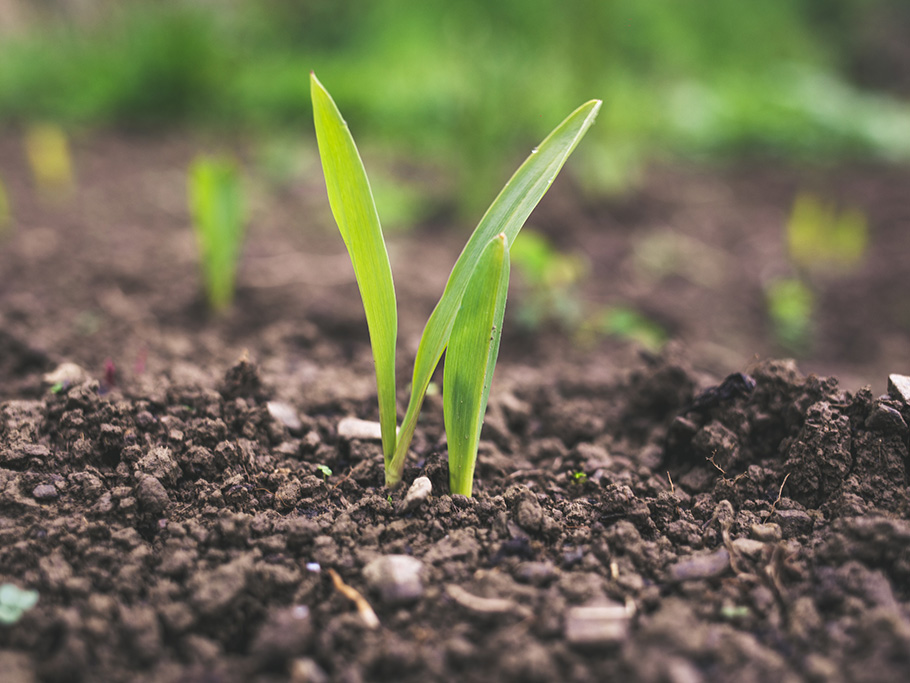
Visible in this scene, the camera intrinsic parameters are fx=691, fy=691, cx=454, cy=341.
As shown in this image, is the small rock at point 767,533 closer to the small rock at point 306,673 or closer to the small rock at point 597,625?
the small rock at point 597,625

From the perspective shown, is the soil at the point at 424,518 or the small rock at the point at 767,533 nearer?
the soil at the point at 424,518

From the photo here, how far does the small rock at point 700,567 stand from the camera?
3.20 feet

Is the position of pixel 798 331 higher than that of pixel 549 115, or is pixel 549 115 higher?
pixel 549 115

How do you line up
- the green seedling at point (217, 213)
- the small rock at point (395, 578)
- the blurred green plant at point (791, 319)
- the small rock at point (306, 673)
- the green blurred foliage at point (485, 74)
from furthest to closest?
the green blurred foliage at point (485, 74), the blurred green plant at point (791, 319), the green seedling at point (217, 213), the small rock at point (395, 578), the small rock at point (306, 673)

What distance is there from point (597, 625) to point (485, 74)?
270 cm

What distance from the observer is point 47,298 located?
2.06 meters

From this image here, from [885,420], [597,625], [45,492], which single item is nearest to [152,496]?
[45,492]

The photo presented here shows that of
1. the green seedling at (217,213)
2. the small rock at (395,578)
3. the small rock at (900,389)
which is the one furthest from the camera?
the green seedling at (217,213)

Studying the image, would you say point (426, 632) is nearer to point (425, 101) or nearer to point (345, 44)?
point (425, 101)

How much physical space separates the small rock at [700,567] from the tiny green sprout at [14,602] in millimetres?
862

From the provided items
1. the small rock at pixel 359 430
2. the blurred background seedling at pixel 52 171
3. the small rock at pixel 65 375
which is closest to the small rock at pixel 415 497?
the small rock at pixel 359 430

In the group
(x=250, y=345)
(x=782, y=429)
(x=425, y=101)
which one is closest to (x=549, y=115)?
(x=425, y=101)

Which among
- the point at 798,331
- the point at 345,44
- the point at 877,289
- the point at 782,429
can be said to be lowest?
the point at 782,429

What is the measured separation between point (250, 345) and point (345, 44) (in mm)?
5497
